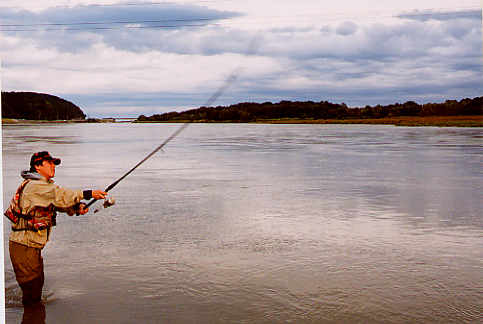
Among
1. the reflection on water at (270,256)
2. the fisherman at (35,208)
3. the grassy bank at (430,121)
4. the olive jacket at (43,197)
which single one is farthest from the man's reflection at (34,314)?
the grassy bank at (430,121)

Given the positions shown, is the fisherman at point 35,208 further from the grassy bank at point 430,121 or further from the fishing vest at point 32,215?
the grassy bank at point 430,121

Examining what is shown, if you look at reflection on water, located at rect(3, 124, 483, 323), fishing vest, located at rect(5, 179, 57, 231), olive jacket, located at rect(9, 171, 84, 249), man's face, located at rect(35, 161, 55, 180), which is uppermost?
man's face, located at rect(35, 161, 55, 180)

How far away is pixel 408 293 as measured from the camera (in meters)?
4.86

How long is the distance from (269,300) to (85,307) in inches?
61.7

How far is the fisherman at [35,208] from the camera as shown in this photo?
4.03 meters

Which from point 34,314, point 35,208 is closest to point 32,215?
point 35,208

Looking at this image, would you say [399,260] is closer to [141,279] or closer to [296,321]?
[296,321]

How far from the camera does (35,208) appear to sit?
4.08m

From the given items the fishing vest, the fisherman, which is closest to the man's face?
the fisherman

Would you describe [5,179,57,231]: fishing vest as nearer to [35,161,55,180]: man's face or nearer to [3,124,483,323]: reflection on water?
[35,161,55,180]: man's face

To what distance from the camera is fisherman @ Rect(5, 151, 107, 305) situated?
13.2 ft

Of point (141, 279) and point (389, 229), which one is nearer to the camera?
point (141, 279)

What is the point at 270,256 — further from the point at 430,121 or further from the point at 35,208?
the point at 430,121

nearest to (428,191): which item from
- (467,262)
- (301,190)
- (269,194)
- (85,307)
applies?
(301,190)
